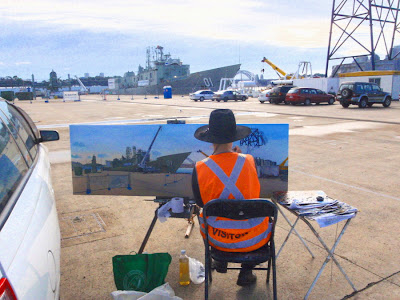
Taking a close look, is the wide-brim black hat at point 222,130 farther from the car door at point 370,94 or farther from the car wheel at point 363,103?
the car door at point 370,94

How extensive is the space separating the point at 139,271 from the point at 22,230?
152 centimetres

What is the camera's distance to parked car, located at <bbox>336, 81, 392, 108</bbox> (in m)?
23.3

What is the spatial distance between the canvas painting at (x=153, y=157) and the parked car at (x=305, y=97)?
82.1ft

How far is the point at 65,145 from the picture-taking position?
10930 millimetres

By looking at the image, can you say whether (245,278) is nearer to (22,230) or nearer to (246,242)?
(246,242)

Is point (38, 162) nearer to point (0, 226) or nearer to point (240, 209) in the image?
point (0, 226)

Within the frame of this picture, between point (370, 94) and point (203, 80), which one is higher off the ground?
point (203, 80)

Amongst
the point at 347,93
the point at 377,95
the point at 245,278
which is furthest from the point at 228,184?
the point at 377,95

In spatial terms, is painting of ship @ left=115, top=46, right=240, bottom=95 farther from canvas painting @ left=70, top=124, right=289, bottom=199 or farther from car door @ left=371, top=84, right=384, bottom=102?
canvas painting @ left=70, top=124, right=289, bottom=199

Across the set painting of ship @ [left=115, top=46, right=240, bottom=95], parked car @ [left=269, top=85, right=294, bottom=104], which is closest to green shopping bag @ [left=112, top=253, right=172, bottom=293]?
parked car @ [left=269, top=85, right=294, bottom=104]

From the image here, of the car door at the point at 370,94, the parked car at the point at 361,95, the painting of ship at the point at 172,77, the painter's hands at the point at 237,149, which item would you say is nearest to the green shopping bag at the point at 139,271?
the painter's hands at the point at 237,149

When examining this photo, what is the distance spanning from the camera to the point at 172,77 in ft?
245

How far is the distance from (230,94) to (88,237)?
→ 33.9m

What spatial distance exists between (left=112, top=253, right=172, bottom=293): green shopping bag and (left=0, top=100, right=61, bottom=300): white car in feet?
2.75
